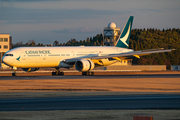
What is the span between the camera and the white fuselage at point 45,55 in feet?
155

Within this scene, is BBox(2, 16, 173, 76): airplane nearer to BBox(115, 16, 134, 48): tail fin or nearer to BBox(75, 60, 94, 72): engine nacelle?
BBox(75, 60, 94, 72): engine nacelle

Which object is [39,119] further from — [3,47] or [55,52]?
[3,47]

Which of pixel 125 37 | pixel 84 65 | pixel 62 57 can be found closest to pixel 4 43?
pixel 125 37

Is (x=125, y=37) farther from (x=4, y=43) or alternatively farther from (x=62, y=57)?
(x=4, y=43)

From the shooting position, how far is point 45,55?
49.2 m

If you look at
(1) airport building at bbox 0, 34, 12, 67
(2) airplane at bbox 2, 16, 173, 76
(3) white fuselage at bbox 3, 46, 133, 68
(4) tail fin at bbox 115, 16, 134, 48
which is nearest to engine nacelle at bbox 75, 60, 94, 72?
(2) airplane at bbox 2, 16, 173, 76

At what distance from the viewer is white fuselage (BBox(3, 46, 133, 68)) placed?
4734cm

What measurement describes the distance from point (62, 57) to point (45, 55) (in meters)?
2.86

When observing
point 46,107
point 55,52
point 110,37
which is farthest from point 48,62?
point 110,37

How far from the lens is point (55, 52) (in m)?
50.3

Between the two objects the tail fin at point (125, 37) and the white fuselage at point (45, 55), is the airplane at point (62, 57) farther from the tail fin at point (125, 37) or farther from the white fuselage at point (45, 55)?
the tail fin at point (125, 37)

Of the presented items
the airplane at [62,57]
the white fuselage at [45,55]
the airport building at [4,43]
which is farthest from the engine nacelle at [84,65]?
the airport building at [4,43]

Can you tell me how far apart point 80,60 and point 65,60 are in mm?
2943

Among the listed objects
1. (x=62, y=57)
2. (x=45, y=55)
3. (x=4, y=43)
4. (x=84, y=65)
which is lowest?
(x=84, y=65)
